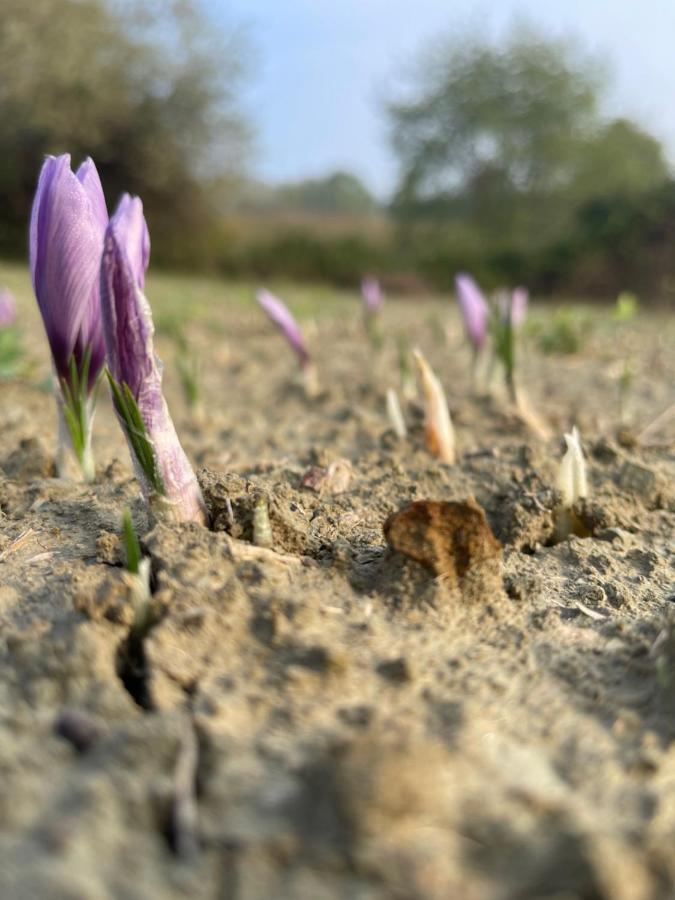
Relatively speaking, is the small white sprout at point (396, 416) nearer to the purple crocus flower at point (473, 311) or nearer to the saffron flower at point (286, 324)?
the saffron flower at point (286, 324)

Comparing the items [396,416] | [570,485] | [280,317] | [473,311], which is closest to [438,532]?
[570,485]

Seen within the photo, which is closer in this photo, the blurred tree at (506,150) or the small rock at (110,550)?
the small rock at (110,550)

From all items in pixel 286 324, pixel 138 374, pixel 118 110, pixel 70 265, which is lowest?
pixel 138 374

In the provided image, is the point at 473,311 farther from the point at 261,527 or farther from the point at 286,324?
the point at 261,527

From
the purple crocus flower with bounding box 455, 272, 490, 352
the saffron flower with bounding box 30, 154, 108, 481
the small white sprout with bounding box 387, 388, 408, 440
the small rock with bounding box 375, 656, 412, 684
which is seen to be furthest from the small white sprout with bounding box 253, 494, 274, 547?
the purple crocus flower with bounding box 455, 272, 490, 352

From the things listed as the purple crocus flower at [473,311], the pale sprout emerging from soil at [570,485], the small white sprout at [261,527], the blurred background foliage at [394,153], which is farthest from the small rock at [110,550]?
the blurred background foliage at [394,153]

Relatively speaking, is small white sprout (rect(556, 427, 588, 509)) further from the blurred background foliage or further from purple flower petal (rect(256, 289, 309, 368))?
the blurred background foliage
